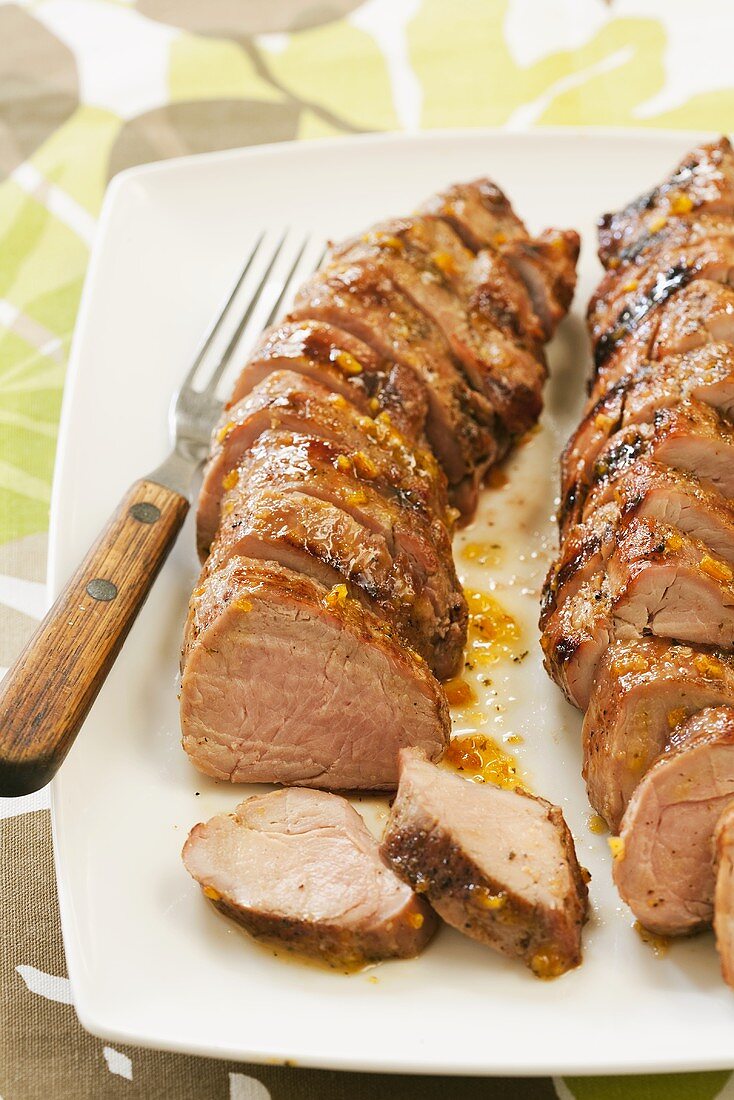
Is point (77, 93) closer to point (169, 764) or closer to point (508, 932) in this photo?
point (169, 764)

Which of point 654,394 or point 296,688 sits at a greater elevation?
point 654,394

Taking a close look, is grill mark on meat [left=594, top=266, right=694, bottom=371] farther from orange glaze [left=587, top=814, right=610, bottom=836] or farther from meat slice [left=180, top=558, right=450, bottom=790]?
orange glaze [left=587, top=814, right=610, bottom=836]

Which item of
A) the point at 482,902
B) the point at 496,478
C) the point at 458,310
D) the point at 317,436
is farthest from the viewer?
the point at 496,478

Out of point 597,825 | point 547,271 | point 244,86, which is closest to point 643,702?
point 597,825

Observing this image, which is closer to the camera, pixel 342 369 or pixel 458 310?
pixel 342 369

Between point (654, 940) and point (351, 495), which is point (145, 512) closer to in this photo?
point (351, 495)

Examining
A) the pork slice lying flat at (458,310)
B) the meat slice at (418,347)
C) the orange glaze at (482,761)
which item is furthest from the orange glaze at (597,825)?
the pork slice lying flat at (458,310)

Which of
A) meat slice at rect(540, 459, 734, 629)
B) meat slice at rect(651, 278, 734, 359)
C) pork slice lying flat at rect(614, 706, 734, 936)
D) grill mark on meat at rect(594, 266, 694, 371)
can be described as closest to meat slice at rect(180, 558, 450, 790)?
meat slice at rect(540, 459, 734, 629)

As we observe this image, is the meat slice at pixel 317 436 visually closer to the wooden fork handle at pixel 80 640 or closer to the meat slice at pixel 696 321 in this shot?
the wooden fork handle at pixel 80 640
